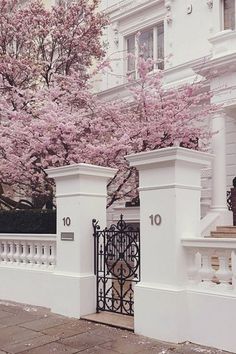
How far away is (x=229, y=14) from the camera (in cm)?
1344

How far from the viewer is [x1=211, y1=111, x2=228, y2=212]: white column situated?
11.5 metres

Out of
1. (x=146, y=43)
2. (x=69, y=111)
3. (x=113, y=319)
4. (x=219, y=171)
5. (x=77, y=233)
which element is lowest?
(x=113, y=319)

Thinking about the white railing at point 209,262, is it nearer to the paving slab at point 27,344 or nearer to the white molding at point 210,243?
the white molding at point 210,243

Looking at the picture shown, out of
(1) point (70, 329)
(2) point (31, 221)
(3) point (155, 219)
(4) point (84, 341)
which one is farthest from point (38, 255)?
(3) point (155, 219)

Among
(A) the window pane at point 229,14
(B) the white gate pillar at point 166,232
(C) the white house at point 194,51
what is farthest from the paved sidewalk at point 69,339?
(A) the window pane at point 229,14

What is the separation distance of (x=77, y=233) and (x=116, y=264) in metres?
0.78

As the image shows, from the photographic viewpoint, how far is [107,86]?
16531 millimetres

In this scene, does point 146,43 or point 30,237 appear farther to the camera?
point 146,43

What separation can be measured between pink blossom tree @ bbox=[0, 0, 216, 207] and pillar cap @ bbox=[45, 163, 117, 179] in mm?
2269

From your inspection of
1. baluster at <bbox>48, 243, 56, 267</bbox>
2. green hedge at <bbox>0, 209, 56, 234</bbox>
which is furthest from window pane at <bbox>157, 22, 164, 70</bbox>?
baluster at <bbox>48, 243, 56, 267</bbox>

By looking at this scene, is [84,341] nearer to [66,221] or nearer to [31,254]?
[66,221]

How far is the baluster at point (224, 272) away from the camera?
5.66 meters

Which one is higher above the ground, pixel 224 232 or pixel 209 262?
pixel 224 232

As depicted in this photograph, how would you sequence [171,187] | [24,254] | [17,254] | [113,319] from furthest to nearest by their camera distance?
[17,254] < [24,254] < [113,319] < [171,187]
